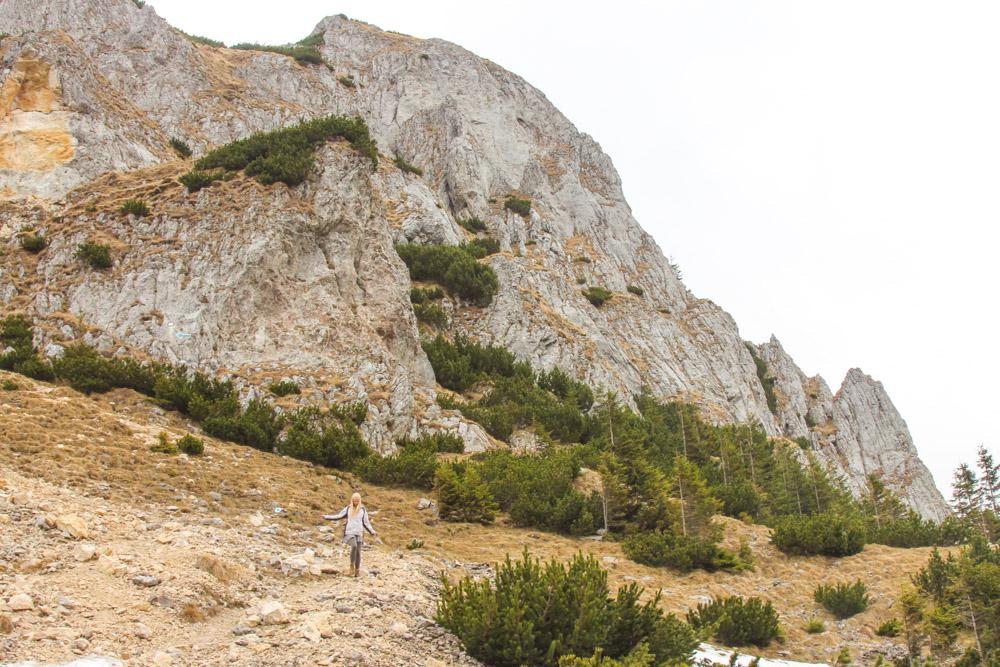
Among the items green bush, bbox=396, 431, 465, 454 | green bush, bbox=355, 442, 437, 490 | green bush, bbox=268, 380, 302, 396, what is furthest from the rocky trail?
green bush, bbox=396, 431, 465, 454

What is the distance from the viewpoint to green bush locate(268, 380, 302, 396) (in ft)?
60.9

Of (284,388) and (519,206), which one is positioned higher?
(519,206)

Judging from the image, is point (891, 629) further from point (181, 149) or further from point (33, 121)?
point (181, 149)

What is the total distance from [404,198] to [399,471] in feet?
100

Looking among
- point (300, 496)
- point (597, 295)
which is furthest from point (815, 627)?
point (597, 295)

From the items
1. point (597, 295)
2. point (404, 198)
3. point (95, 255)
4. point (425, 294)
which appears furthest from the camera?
point (597, 295)

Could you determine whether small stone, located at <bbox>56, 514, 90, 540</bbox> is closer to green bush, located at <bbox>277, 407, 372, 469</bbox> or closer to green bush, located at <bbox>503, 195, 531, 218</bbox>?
green bush, located at <bbox>277, 407, 372, 469</bbox>

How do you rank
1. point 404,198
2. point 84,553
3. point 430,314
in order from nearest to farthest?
point 84,553
point 430,314
point 404,198

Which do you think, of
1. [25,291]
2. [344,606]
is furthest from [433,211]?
[344,606]

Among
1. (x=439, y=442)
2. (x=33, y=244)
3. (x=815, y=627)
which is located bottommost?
(x=815, y=627)

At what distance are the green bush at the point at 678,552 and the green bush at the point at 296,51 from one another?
59.6 m

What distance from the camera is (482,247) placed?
4491 cm

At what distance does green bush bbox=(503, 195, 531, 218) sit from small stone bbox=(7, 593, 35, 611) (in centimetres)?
4807

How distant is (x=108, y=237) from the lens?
2183cm
